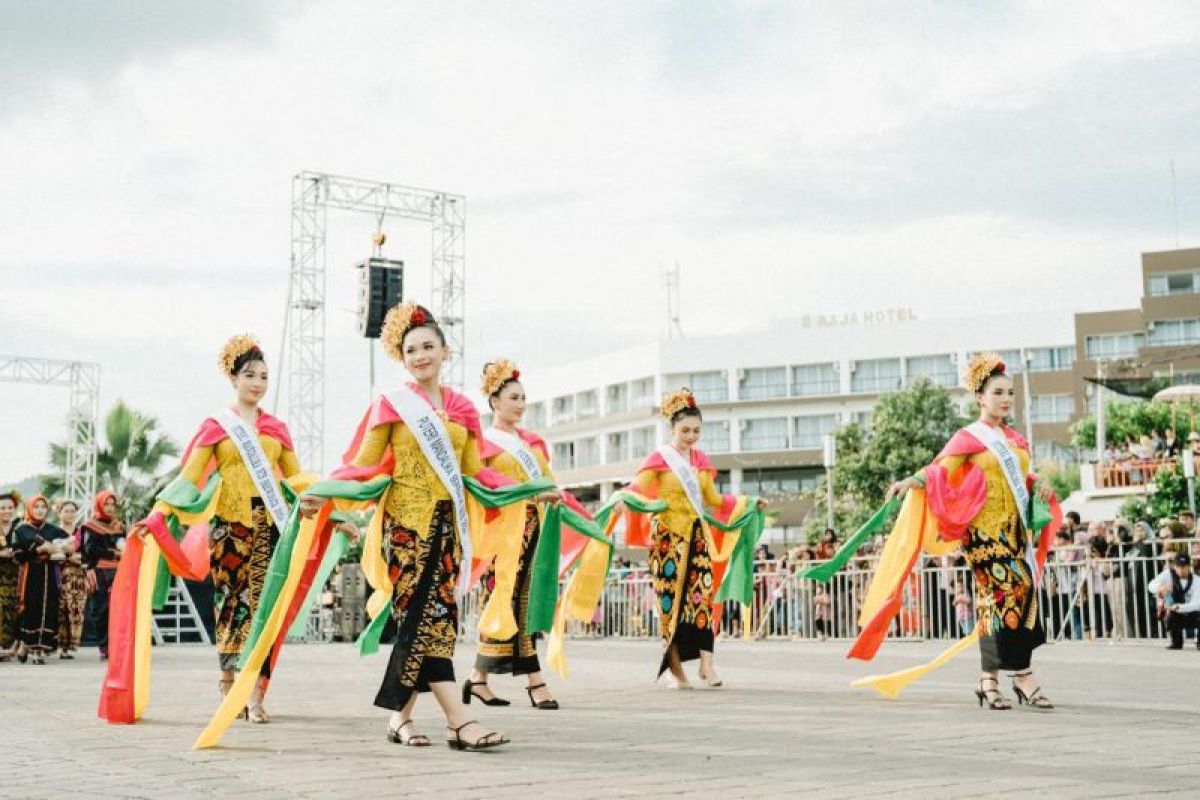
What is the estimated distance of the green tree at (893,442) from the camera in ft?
153

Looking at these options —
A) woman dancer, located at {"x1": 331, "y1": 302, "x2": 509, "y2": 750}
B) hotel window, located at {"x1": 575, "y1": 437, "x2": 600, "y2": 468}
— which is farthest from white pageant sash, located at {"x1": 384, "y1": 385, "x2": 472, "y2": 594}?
hotel window, located at {"x1": 575, "y1": 437, "x2": 600, "y2": 468}

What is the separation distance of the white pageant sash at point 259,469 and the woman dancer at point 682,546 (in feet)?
8.43

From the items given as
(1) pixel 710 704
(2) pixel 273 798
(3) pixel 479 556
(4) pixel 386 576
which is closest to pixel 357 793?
(2) pixel 273 798

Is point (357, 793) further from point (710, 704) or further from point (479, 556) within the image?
point (710, 704)

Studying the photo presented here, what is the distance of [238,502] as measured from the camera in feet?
25.2

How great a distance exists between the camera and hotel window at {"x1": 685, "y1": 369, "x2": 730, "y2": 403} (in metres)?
68.3

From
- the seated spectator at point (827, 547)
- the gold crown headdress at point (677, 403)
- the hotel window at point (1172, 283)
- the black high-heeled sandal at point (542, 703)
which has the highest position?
the hotel window at point (1172, 283)

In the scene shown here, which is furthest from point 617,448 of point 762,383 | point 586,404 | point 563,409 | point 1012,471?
point 1012,471

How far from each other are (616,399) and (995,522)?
65468 millimetres

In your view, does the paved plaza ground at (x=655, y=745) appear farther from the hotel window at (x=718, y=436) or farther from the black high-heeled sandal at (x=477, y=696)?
the hotel window at (x=718, y=436)

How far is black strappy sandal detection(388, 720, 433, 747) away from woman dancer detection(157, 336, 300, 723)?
174 centimetres

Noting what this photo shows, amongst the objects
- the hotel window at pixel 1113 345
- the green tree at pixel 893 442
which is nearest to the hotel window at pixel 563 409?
the hotel window at pixel 1113 345

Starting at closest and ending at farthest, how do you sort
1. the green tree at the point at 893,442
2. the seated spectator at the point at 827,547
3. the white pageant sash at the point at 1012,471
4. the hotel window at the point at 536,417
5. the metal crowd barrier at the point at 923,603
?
1. the white pageant sash at the point at 1012,471
2. the metal crowd barrier at the point at 923,603
3. the seated spectator at the point at 827,547
4. the green tree at the point at 893,442
5. the hotel window at the point at 536,417

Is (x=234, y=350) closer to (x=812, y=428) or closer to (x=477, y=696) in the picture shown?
(x=477, y=696)
